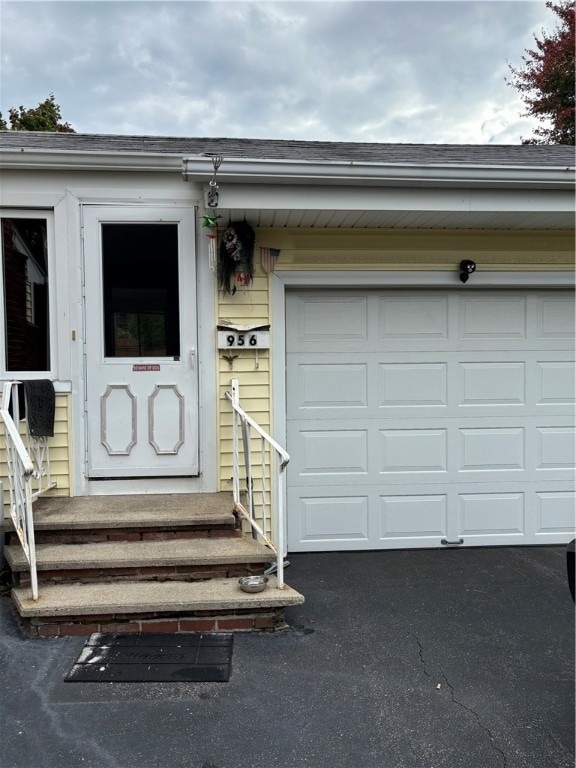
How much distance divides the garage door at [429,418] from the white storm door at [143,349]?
2.71 ft

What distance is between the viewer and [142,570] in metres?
3.00

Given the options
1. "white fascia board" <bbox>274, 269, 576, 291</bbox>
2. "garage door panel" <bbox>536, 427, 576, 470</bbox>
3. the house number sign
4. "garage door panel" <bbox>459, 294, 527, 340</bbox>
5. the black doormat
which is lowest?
the black doormat

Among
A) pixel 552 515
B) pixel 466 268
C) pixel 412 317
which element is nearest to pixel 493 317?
pixel 466 268

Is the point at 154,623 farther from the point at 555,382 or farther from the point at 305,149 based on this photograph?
the point at 305,149

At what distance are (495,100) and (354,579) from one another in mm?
13987

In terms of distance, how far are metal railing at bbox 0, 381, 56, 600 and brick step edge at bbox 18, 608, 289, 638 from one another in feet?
0.60

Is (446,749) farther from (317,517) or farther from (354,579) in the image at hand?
(317,517)

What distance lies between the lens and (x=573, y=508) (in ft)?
14.0

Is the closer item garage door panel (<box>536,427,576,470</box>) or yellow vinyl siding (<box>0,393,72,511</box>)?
yellow vinyl siding (<box>0,393,72,511</box>)

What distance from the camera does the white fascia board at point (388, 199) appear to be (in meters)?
3.37

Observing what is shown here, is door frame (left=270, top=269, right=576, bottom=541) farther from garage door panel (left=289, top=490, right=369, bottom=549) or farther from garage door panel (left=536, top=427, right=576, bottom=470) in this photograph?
garage door panel (left=536, top=427, right=576, bottom=470)

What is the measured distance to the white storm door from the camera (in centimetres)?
374

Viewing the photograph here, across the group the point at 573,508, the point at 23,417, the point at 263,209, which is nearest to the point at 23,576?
the point at 23,417

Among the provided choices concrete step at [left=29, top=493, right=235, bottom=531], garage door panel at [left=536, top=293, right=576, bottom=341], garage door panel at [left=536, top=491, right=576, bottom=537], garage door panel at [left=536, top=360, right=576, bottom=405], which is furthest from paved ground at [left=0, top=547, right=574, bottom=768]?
garage door panel at [left=536, top=293, right=576, bottom=341]
